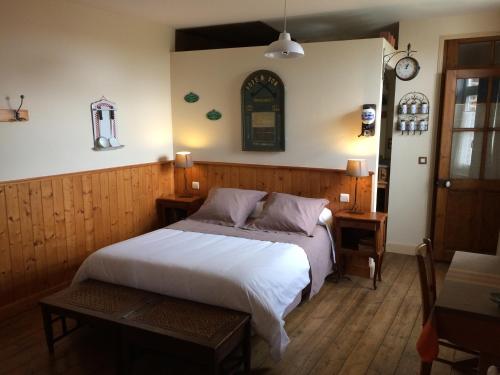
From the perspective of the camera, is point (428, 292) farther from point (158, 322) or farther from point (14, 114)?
point (14, 114)

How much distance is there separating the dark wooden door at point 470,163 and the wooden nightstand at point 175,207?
270cm

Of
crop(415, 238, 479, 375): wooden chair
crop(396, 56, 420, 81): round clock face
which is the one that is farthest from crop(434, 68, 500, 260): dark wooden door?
crop(415, 238, 479, 375): wooden chair

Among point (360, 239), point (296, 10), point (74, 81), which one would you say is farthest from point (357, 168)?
point (74, 81)

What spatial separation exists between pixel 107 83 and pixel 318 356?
10.4 ft

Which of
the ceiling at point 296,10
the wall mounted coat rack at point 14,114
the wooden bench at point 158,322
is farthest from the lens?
the ceiling at point 296,10

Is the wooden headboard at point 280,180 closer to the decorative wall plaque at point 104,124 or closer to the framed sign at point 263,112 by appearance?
the framed sign at point 263,112

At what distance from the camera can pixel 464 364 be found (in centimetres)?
248

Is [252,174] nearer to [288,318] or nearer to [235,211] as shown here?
[235,211]

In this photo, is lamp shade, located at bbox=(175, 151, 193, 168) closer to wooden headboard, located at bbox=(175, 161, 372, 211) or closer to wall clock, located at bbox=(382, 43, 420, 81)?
wooden headboard, located at bbox=(175, 161, 372, 211)

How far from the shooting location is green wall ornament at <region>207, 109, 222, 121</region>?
4.75 m

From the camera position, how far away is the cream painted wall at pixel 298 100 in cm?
404

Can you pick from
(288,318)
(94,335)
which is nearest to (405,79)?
(288,318)

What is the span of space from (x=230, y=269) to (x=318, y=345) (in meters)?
0.85

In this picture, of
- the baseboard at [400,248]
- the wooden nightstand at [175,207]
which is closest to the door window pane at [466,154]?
the baseboard at [400,248]
